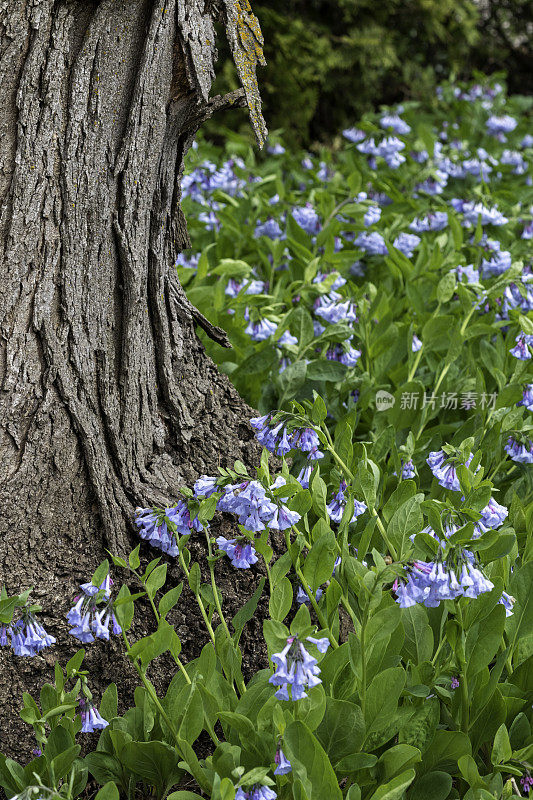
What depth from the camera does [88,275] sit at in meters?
1.78

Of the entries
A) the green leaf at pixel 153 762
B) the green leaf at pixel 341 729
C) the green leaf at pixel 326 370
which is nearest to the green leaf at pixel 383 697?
the green leaf at pixel 341 729

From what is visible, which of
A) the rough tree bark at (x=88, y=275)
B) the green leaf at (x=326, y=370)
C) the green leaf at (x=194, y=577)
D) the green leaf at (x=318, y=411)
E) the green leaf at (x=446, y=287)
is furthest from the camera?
the green leaf at (x=446, y=287)

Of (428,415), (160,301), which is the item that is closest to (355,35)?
(428,415)

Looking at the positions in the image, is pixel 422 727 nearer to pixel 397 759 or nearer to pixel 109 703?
pixel 397 759

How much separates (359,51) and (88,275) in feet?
17.3

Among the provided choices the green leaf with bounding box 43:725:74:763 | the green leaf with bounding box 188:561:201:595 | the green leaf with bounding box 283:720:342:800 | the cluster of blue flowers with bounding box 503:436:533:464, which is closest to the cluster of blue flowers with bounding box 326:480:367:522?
the green leaf with bounding box 188:561:201:595

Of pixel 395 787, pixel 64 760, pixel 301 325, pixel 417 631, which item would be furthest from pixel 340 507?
pixel 301 325

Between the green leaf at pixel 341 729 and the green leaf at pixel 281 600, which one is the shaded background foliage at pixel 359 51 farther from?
the green leaf at pixel 341 729

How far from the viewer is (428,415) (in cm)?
251

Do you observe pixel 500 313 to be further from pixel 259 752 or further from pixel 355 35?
pixel 355 35

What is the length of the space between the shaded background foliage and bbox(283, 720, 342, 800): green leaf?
194 inches

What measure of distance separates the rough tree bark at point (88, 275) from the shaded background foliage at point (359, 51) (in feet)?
12.7

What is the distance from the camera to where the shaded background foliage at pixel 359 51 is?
6.10 meters

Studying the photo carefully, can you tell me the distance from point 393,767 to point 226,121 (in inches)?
224
